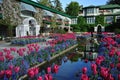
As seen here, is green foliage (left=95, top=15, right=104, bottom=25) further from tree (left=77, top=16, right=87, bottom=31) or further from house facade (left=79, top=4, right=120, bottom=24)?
tree (left=77, top=16, right=87, bottom=31)

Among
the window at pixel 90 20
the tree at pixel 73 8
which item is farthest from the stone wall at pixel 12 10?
the tree at pixel 73 8

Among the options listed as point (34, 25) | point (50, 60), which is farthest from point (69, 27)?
point (50, 60)

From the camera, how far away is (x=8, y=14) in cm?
3703

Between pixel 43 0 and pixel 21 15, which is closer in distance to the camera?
pixel 21 15

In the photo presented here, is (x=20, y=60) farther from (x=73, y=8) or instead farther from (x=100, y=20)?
(x=73, y=8)

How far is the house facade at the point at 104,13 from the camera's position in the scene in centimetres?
6919

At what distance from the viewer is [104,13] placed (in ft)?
233

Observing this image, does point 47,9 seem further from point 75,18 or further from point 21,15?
point 75,18

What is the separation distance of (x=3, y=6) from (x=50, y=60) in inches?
1055

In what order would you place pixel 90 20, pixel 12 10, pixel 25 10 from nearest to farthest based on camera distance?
pixel 12 10, pixel 25 10, pixel 90 20

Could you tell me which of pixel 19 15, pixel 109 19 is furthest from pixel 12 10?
pixel 109 19

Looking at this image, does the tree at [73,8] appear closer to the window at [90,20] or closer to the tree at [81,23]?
the tree at [81,23]

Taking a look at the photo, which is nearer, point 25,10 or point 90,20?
point 25,10

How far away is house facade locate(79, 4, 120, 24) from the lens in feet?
227
